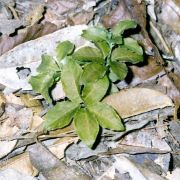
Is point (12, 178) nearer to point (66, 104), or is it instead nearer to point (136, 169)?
point (66, 104)

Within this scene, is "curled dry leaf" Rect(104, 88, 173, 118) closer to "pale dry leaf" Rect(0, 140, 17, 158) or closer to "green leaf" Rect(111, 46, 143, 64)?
"green leaf" Rect(111, 46, 143, 64)

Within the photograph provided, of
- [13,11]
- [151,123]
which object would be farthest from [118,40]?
[13,11]

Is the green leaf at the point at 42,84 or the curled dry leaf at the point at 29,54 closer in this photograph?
the green leaf at the point at 42,84

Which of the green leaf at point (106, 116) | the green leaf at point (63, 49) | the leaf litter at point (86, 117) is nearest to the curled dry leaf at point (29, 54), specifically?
the leaf litter at point (86, 117)

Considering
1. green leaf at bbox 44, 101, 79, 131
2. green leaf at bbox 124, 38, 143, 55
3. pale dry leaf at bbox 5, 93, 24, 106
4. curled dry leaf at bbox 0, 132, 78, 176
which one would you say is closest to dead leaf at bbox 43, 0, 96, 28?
green leaf at bbox 124, 38, 143, 55

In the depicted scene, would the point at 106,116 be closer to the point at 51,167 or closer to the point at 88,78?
the point at 88,78

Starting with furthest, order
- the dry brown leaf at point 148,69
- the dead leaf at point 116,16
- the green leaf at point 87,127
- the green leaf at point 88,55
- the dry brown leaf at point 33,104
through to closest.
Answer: the dead leaf at point 116,16
the dry brown leaf at point 148,69
the dry brown leaf at point 33,104
the green leaf at point 88,55
the green leaf at point 87,127

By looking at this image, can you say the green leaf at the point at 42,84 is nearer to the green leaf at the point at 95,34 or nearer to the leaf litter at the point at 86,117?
the leaf litter at the point at 86,117
